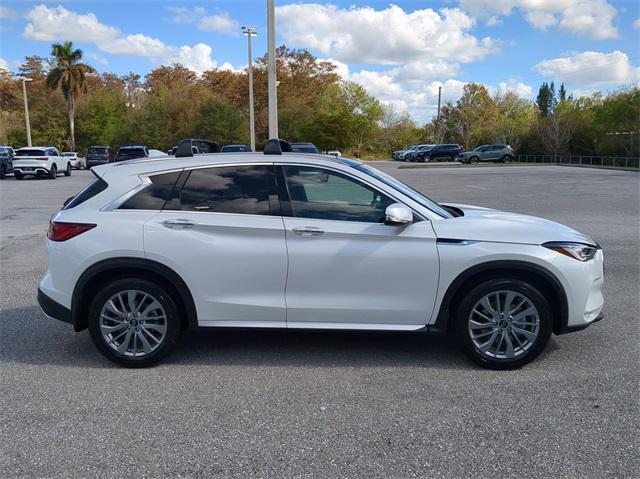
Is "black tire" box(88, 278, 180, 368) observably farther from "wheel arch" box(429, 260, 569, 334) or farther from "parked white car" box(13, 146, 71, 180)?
"parked white car" box(13, 146, 71, 180)

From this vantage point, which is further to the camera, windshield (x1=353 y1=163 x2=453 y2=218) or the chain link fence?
the chain link fence

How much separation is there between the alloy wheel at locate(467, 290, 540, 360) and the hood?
436 millimetres

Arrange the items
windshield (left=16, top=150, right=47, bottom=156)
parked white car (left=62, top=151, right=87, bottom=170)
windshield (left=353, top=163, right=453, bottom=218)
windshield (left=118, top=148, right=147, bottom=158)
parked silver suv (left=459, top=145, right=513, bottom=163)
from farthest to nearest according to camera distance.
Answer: parked silver suv (left=459, top=145, right=513, bottom=163) → parked white car (left=62, top=151, right=87, bottom=170) → windshield (left=118, top=148, right=147, bottom=158) → windshield (left=16, top=150, right=47, bottom=156) → windshield (left=353, top=163, right=453, bottom=218)

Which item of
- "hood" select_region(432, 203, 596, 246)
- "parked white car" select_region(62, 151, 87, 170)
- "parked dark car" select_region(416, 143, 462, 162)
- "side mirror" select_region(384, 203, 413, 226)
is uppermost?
"parked dark car" select_region(416, 143, 462, 162)

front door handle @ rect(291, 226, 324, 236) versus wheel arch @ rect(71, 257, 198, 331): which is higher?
front door handle @ rect(291, 226, 324, 236)

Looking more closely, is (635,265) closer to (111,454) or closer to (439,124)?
(111,454)

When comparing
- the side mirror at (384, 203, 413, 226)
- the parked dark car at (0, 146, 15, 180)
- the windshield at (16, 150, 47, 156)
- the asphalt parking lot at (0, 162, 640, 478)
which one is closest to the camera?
the asphalt parking lot at (0, 162, 640, 478)

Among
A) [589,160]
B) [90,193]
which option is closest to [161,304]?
[90,193]

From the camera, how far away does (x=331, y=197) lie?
4.52 metres

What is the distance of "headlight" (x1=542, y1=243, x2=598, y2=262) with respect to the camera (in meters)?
4.27

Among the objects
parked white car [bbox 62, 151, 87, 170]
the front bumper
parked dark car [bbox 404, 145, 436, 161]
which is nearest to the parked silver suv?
parked dark car [bbox 404, 145, 436, 161]

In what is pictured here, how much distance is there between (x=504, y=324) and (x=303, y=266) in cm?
164

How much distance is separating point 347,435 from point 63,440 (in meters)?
1.74

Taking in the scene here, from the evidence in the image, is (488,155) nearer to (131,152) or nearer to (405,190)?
(131,152)
